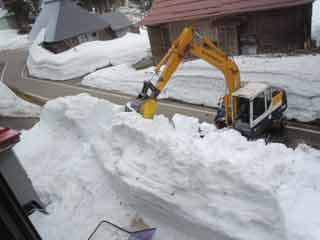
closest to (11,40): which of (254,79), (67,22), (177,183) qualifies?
(67,22)

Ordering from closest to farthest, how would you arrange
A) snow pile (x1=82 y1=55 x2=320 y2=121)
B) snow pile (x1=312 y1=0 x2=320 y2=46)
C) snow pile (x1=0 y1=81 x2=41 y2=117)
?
snow pile (x1=82 y1=55 x2=320 y2=121)
snow pile (x1=0 y1=81 x2=41 y2=117)
snow pile (x1=312 y1=0 x2=320 y2=46)

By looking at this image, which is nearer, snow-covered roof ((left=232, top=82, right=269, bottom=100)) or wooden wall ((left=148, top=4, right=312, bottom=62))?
snow-covered roof ((left=232, top=82, right=269, bottom=100))

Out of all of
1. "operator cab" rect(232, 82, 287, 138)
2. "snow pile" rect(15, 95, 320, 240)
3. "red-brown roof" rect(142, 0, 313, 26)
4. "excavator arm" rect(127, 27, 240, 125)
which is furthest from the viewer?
"red-brown roof" rect(142, 0, 313, 26)

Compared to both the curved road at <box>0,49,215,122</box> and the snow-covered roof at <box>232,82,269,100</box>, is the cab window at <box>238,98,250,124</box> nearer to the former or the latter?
the snow-covered roof at <box>232,82,269,100</box>

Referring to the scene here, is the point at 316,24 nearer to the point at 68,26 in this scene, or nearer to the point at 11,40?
the point at 68,26

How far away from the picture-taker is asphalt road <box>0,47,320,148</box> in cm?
841

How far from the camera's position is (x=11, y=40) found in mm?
45312

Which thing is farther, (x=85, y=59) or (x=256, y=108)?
(x=85, y=59)

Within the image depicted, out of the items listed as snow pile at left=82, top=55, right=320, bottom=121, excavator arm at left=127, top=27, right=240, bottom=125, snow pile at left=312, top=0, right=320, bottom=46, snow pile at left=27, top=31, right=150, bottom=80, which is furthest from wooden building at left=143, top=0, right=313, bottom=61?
excavator arm at left=127, top=27, right=240, bottom=125

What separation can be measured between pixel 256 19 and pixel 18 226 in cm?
1425

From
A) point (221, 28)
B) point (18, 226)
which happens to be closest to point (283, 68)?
point (221, 28)

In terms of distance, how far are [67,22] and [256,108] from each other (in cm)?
2579

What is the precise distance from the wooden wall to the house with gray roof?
50.4 ft

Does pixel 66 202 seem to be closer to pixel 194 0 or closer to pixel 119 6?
pixel 194 0
